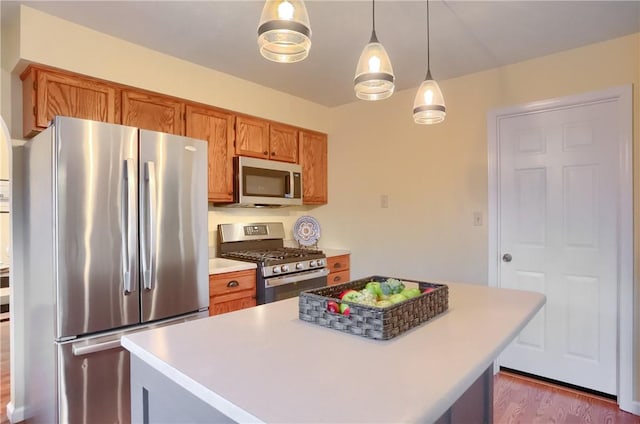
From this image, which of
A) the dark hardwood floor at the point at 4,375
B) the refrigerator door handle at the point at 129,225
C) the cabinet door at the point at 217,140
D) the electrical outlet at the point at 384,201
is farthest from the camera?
the electrical outlet at the point at 384,201

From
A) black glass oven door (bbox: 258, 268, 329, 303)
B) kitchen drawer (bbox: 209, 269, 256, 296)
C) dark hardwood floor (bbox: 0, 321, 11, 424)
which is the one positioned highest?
kitchen drawer (bbox: 209, 269, 256, 296)

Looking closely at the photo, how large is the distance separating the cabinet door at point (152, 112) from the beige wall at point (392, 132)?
8 cm

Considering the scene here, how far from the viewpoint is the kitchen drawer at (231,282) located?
245cm

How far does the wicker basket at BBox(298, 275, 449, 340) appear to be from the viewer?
104 centimetres

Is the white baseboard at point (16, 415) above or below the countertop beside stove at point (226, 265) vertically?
below

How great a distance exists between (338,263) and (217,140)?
1607 mm

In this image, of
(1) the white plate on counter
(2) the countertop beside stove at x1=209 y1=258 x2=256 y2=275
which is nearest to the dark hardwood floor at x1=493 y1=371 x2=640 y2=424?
(2) the countertop beside stove at x1=209 y1=258 x2=256 y2=275

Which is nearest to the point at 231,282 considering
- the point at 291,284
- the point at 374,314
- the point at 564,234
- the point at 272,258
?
the point at 272,258

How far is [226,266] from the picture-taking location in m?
2.62

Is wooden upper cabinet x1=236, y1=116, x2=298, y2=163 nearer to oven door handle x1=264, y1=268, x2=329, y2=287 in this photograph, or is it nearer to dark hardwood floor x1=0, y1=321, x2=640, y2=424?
oven door handle x1=264, y1=268, x2=329, y2=287

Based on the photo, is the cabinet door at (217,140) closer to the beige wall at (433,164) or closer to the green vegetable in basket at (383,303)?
the beige wall at (433,164)

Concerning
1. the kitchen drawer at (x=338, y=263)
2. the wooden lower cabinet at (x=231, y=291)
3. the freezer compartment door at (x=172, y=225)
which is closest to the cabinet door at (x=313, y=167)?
the kitchen drawer at (x=338, y=263)

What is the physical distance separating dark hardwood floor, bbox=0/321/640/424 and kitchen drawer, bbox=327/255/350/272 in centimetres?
157

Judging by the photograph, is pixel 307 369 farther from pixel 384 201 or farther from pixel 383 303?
pixel 384 201
